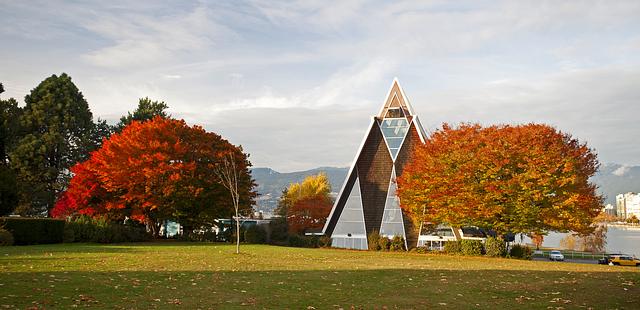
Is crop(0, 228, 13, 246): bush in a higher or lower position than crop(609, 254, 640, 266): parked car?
higher

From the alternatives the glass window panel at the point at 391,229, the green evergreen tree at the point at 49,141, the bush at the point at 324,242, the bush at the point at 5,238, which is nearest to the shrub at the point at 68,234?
the bush at the point at 5,238

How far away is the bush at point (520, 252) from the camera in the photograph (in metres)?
40.0

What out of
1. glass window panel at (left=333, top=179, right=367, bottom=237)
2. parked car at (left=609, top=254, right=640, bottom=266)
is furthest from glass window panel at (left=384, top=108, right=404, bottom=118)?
parked car at (left=609, top=254, right=640, bottom=266)

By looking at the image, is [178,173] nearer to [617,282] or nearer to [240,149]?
[240,149]

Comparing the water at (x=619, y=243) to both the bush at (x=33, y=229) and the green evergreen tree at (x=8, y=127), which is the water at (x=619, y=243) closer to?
the bush at (x=33, y=229)

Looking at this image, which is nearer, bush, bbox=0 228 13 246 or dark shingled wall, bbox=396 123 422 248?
bush, bbox=0 228 13 246

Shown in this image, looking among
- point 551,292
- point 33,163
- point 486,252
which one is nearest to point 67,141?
point 33,163

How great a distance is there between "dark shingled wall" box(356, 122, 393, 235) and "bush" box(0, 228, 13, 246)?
29498 millimetres

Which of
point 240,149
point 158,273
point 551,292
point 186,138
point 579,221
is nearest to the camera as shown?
point 551,292

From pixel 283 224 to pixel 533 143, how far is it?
26.3 m

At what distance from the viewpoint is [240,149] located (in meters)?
50.8

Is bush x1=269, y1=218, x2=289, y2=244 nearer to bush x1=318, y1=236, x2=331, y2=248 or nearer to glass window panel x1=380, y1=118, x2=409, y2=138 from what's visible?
bush x1=318, y1=236, x2=331, y2=248

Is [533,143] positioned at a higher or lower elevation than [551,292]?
higher

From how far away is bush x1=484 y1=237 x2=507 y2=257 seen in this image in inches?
1510
